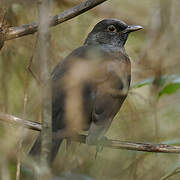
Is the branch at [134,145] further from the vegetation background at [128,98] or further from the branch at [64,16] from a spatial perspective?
the branch at [64,16]

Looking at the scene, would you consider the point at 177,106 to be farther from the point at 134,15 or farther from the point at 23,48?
the point at 23,48

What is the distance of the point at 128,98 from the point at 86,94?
47.7 inches

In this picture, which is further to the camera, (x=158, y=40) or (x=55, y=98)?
(x=158, y=40)

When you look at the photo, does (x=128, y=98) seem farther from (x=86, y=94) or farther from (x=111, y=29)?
(x=86, y=94)

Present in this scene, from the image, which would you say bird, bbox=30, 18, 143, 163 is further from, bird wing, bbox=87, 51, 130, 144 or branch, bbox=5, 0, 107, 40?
branch, bbox=5, 0, 107, 40

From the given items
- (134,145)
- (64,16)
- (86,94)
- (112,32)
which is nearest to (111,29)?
(112,32)

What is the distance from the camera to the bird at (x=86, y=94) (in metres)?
3.72

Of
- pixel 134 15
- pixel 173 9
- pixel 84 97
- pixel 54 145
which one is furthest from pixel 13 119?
pixel 134 15

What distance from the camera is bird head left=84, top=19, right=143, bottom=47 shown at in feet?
17.1

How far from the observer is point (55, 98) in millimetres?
3938

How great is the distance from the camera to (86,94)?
402 centimetres

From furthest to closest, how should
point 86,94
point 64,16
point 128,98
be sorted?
point 128,98 < point 86,94 < point 64,16

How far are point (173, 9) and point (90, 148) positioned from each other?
2.34 meters

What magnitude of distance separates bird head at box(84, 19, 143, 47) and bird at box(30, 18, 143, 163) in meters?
0.59
